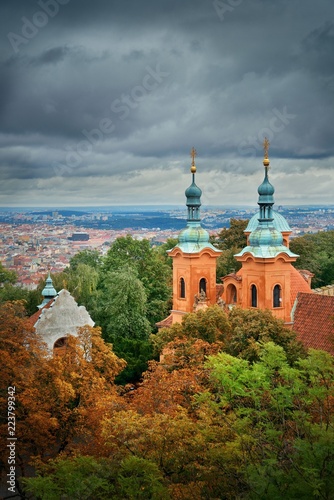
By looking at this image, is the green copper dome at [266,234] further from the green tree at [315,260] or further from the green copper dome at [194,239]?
the green tree at [315,260]

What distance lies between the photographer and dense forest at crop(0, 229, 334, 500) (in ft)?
63.2

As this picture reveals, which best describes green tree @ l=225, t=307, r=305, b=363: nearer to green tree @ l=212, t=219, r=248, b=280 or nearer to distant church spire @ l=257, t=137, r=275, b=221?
distant church spire @ l=257, t=137, r=275, b=221

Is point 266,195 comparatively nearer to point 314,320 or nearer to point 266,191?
point 266,191

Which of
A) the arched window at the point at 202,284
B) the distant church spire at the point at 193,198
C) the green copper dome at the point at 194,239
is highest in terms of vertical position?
the distant church spire at the point at 193,198

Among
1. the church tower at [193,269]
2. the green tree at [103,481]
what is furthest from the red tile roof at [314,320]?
the green tree at [103,481]

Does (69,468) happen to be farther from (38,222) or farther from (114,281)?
(38,222)

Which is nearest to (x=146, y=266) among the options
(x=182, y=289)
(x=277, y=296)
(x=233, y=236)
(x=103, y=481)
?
(x=233, y=236)

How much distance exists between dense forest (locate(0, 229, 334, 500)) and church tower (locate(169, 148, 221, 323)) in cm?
837

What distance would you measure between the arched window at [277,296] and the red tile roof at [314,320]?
1110 millimetres

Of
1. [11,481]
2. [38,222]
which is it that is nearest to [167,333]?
[11,481]

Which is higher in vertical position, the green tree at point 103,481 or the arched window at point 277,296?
the arched window at point 277,296

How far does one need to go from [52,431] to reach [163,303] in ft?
119

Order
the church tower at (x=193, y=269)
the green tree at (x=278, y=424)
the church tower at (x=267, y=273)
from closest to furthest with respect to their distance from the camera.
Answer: the green tree at (x=278, y=424) < the church tower at (x=267, y=273) < the church tower at (x=193, y=269)

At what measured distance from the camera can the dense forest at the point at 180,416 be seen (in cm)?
1925
